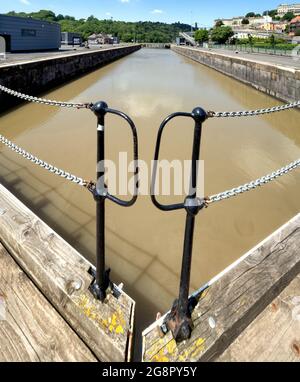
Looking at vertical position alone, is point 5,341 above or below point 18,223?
below

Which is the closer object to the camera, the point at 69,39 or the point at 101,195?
the point at 101,195

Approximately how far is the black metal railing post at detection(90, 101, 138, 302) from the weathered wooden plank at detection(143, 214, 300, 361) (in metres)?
0.31

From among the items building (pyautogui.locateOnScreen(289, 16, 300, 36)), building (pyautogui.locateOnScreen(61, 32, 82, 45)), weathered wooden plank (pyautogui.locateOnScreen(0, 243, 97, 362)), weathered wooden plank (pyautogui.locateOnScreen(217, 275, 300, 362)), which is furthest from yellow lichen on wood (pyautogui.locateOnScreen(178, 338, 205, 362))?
building (pyautogui.locateOnScreen(289, 16, 300, 36))

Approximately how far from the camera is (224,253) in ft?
9.91

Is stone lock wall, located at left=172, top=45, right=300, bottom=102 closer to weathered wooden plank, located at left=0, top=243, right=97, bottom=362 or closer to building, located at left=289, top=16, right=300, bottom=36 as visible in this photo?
weathered wooden plank, located at left=0, top=243, right=97, bottom=362

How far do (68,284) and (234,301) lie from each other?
2.79 ft

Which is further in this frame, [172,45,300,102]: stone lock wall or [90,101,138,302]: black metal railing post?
[172,45,300,102]: stone lock wall

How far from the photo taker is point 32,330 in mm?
1531

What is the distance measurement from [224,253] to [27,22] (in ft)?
101

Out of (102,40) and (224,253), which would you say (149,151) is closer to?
(224,253)

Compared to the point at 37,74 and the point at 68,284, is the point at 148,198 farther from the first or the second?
the point at 37,74

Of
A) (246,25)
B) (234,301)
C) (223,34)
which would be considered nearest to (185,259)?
(234,301)

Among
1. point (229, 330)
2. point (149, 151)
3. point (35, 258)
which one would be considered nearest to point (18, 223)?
point (35, 258)

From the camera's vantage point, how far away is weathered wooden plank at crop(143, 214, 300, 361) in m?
1.38
